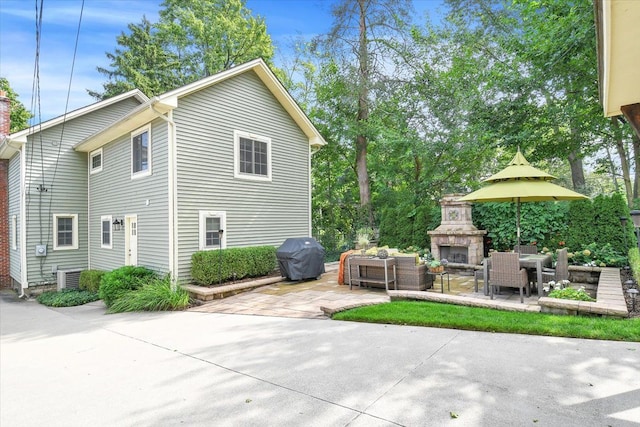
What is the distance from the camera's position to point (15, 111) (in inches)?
883

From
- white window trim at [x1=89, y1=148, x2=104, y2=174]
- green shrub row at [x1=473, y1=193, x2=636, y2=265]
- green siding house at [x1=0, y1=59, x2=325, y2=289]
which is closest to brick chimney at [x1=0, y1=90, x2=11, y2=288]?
green siding house at [x1=0, y1=59, x2=325, y2=289]

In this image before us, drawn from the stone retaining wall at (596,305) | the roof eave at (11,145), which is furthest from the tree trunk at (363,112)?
the roof eave at (11,145)

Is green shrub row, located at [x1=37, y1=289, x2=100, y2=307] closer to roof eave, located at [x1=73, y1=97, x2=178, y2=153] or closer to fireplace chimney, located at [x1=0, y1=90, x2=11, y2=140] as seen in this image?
roof eave, located at [x1=73, y1=97, x2=178, y2=153]

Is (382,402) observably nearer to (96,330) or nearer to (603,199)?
(96,330)

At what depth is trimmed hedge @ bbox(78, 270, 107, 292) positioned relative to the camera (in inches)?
423

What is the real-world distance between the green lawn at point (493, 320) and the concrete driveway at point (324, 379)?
0.70 feet

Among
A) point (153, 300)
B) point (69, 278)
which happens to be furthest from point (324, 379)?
point (69, 278)

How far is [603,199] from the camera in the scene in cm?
881

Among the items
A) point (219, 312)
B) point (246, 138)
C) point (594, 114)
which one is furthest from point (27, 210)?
point (594, 114)

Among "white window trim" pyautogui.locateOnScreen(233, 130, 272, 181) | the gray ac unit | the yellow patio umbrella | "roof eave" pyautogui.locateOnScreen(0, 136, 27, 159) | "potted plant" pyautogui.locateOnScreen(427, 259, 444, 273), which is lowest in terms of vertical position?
the gray ac unit

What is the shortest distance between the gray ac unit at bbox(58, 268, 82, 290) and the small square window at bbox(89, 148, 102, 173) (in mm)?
3526

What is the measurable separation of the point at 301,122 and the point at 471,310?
8502mm

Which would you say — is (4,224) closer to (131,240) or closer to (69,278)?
(69,278)

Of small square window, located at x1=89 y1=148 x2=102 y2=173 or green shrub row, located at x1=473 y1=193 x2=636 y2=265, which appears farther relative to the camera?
small square window, located at x1=89 y1=148 x2=102 y2=173
